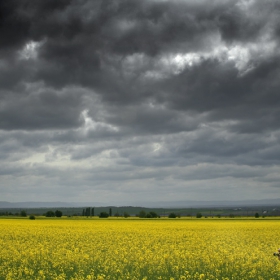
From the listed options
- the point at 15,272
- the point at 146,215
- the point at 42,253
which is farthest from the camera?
the point at 146,215

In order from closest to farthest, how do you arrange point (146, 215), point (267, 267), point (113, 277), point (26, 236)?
point (113, 277) < point (267, 267) < point (26, 236) < point (146, 215)

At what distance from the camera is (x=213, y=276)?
612 inches

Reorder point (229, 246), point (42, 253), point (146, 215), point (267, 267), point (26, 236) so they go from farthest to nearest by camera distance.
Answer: point (146, 215) → point (26, 236) → point (229, 246) → point (42, 253) → point (267, 267)

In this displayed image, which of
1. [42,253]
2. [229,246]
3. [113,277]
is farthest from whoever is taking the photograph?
[229,246]

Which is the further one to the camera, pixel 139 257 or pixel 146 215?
pixel 146 215

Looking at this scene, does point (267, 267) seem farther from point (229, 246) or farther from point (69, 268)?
point (69, 268)

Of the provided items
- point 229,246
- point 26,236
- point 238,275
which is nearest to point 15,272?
point 238,275

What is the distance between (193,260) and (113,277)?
522 centimetres

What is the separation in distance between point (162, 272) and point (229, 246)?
8.44m

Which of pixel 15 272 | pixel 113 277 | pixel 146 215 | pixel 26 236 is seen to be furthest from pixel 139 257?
pixel 146 215

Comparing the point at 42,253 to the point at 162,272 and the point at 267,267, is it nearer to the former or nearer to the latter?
the point at 162,272

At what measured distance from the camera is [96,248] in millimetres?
23109

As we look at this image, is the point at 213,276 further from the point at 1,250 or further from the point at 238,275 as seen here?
the point at 1,250

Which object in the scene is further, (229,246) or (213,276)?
(229,246)
